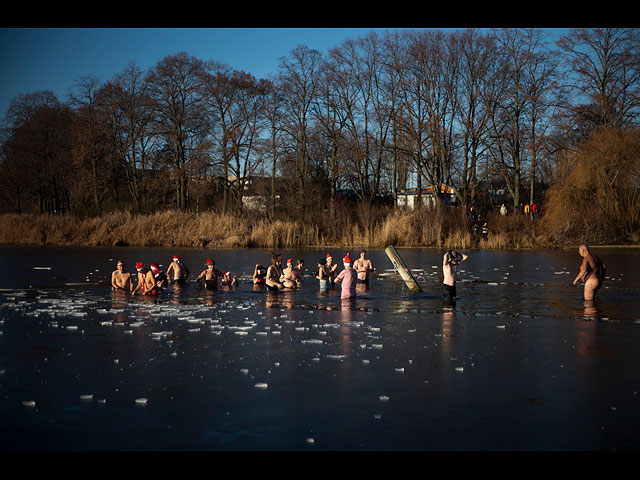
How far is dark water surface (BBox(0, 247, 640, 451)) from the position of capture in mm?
6621

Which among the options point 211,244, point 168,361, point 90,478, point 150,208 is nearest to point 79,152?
point 150,208

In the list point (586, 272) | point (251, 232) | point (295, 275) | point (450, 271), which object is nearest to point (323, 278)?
point (295, 275)

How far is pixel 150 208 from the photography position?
5816 cm

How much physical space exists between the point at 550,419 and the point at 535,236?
40.7 metres

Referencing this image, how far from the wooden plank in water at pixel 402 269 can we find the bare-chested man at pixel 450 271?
1.88 meters

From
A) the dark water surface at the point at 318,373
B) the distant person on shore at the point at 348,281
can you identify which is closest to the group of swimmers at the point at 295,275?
the distant person on shore at the point at 348,281

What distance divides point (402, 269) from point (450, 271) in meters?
2.42

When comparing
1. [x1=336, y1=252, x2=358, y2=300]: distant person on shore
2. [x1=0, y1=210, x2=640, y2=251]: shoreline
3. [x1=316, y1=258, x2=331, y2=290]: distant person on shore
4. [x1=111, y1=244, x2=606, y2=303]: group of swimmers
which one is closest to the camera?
[x1=111, y1=244, x2=606, y2=303]: group of swimmers

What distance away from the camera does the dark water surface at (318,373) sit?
662cm

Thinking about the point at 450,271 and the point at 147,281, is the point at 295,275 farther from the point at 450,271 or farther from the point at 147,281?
A: the point at 450,271

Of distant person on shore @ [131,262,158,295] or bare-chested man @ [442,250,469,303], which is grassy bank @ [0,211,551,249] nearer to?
distant person on shore @ [131,262,158,295]

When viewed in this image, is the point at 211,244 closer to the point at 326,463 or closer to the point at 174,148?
the point at 174,148

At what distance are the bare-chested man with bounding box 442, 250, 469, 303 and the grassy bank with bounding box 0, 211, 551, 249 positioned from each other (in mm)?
26268

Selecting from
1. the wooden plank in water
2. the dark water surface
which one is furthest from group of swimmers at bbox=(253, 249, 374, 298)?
the dark water surface
